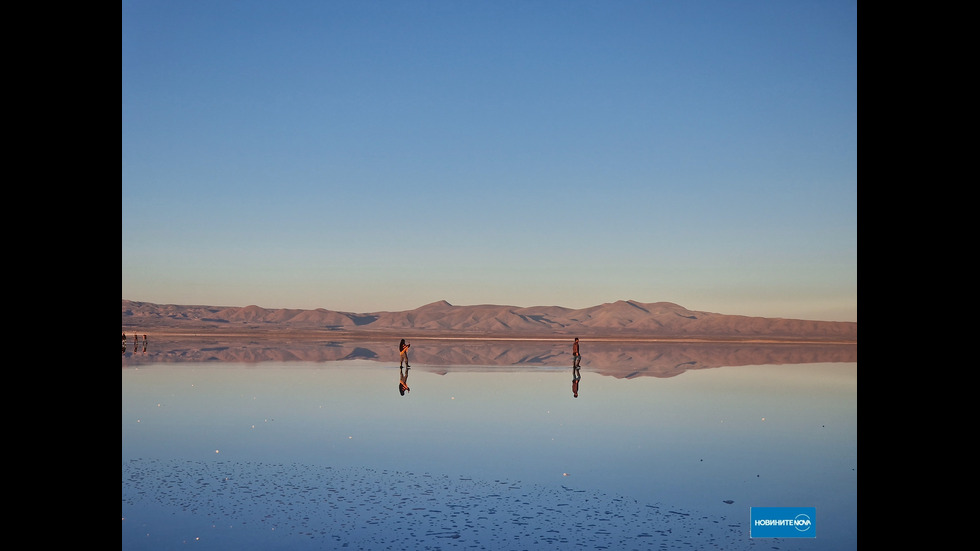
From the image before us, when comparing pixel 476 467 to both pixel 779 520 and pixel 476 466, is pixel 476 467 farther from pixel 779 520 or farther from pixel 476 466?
pixel 779 520

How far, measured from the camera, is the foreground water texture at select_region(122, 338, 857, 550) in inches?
434

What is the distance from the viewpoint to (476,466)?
15453 millimetres

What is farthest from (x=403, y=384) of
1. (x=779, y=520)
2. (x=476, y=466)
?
(x=779, y=520)

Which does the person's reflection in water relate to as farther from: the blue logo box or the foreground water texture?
the blue logo box

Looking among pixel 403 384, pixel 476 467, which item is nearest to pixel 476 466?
pixel 476 467

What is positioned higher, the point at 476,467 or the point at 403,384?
the point at 476,467

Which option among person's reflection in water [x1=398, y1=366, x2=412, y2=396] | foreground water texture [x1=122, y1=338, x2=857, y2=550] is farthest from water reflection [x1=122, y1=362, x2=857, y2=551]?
person's reflection in water [x1=398, y1=366, x2=412, y2=396]

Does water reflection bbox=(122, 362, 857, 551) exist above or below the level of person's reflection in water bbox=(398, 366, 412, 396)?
above

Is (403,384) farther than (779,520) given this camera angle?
Yes

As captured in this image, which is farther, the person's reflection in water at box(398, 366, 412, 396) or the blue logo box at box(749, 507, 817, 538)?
the person's reflection in water at box(398, 366, 412, 396)

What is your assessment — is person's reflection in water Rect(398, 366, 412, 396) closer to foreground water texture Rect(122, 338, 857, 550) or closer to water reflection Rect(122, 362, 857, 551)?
foreground water texture Rect(122, 338, 857, 550)

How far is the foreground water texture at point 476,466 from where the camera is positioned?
1102cm
